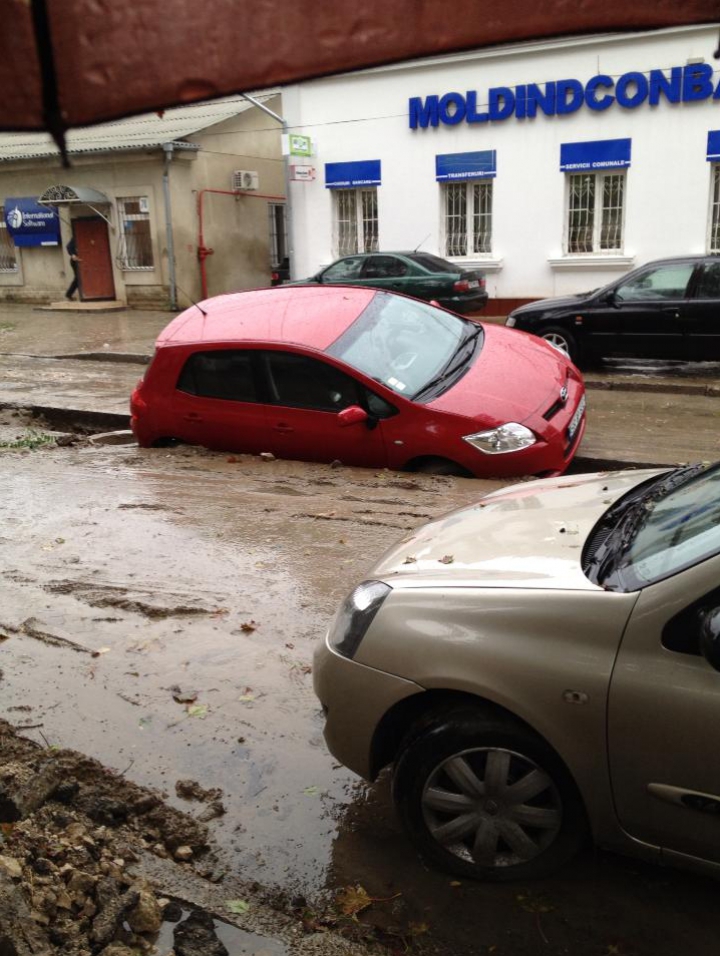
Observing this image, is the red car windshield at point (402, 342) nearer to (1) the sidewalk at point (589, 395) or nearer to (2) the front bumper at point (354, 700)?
(1) the sidewalk at point (589, 395)

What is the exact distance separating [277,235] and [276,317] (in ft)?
67.6

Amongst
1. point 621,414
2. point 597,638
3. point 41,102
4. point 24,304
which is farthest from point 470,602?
point 24,304

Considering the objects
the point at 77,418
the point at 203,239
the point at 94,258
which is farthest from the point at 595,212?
the point at 94,258

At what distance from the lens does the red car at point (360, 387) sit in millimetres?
7023

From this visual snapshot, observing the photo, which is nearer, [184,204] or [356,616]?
[356,616]

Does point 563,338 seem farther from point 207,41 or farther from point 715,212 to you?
point 207,41

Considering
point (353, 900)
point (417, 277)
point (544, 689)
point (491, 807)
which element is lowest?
point (353, 900)

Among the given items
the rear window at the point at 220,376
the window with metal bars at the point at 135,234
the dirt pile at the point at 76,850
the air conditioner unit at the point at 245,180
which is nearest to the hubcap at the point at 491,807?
the dirt pile at the point at 76,850

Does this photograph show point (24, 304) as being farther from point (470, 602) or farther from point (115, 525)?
point (470, 602)

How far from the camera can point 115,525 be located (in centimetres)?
684

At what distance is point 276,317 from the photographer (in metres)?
8.10

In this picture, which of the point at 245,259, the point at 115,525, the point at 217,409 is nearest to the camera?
the point at 115,525

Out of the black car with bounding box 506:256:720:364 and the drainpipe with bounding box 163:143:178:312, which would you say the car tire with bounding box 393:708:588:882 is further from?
the drainpipe with bounding box 163:143:178:312

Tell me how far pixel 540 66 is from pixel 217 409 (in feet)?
44.1
